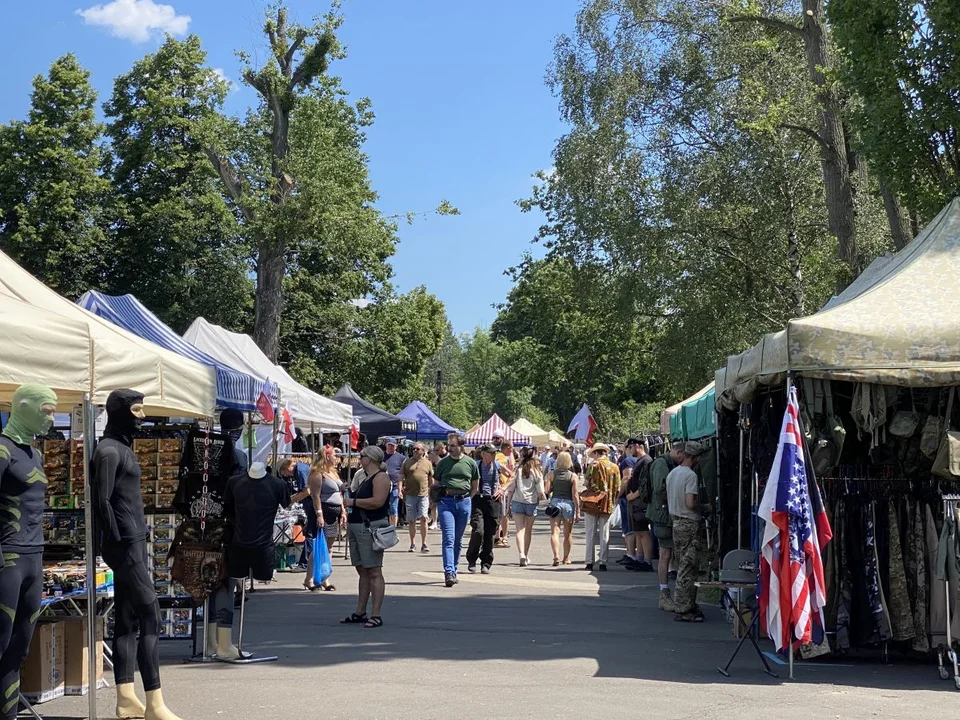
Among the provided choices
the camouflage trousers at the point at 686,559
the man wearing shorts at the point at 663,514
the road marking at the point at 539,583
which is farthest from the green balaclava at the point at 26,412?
the road marking at the point at 539,583

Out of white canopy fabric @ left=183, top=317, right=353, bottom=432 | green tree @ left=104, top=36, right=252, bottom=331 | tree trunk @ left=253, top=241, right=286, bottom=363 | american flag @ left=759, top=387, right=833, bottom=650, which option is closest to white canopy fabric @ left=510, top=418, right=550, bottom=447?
green tree @ left=104, top=36, right=252, bottom=331

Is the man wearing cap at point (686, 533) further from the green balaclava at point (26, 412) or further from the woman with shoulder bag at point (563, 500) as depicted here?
the green balaclava at point (26, 412)

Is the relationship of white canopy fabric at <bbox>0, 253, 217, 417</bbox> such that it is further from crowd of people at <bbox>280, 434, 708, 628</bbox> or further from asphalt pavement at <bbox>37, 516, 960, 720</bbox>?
crowd of people at <bbox>280, 434, 708, 628</bbox>

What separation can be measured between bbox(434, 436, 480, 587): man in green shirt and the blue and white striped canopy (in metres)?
3.07

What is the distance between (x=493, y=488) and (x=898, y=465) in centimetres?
986

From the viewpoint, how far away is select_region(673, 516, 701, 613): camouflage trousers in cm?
1270

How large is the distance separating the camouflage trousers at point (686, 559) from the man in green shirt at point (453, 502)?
12.3 ft

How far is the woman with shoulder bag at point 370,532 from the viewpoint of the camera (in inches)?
459

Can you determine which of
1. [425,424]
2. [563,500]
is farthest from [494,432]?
[563,500]

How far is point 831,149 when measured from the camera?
75.1 feet

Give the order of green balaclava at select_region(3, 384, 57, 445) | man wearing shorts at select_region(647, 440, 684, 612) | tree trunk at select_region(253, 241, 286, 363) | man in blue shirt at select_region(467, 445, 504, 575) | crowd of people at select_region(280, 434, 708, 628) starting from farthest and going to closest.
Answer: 1. tree trunk at select_region(253, 241, 286, 363)
2. man in blue shirt at select_region(467, 445, 504, 575)
3. man wearing shorts at select_region(647, 440, 684, 612)
4. crowd of people at select_region(280, 434, 708, 628)
5. green balaclava at select_region(3, 384, 57, 445)

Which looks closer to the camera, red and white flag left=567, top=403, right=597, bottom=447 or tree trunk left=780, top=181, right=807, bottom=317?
tree trunk left=780, top=181, right=807, bottom=317

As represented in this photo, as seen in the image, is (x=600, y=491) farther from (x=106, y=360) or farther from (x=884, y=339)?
(x=106, y=360)

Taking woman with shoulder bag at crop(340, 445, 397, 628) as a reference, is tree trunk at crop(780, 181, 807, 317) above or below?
above
